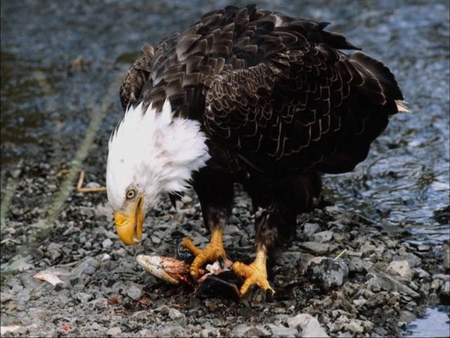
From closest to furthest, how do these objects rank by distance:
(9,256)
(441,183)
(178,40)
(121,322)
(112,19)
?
(121,322) < (178,40) < (9,256) < (441,183) < (112,19)

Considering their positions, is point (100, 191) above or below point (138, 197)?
below

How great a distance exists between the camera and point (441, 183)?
26.2 feet

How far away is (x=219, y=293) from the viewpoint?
6.38 meters

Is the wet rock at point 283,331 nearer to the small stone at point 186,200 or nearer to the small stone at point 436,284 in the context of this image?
the small stone at point 436,284

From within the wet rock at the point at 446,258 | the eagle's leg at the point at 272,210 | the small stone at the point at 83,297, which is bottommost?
the small stone at the point at 83,297

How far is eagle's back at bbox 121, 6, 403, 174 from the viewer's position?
6.27m

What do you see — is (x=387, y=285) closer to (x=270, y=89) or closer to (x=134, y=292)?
(x=270, y=89)

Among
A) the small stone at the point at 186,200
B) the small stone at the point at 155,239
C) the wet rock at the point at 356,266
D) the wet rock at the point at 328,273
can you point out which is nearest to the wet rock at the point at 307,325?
the wet rock at the point at 328,273

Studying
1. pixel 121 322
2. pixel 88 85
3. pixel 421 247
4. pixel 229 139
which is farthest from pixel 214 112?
pixel 88 85

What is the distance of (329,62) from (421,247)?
1.46 meters

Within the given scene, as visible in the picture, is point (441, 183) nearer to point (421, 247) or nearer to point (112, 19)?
point (421, 247)

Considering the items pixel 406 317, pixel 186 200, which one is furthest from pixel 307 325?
pixel 186 200

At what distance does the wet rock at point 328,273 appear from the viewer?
252 inches

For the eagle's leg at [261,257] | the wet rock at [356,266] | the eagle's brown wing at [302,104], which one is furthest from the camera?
the wet rock at [356,266]
